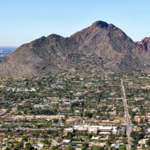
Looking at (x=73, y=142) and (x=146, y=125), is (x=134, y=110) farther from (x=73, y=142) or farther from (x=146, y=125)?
(x=73, y=142)

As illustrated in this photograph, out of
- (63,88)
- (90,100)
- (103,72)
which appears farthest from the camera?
(103,72)

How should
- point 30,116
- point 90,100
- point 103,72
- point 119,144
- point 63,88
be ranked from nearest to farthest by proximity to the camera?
1. point 119,144
2. point 30,116
3. point 90,100
4. point 63,88
5. point 103,72

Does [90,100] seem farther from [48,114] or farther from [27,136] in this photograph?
[27,136]

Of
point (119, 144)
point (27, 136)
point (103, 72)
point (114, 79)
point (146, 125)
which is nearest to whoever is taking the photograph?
point (119, 144)

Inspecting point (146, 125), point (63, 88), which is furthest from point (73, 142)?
point (63, 88)

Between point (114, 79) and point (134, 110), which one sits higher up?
point (114, 79)

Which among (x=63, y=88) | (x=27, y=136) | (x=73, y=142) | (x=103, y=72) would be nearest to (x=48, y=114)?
(x=27, y=136)

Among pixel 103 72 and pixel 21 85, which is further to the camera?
pixel 103 72

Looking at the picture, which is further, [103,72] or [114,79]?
[103,72]

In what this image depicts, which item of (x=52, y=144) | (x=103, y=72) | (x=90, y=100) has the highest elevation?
(x=103, y=72)
